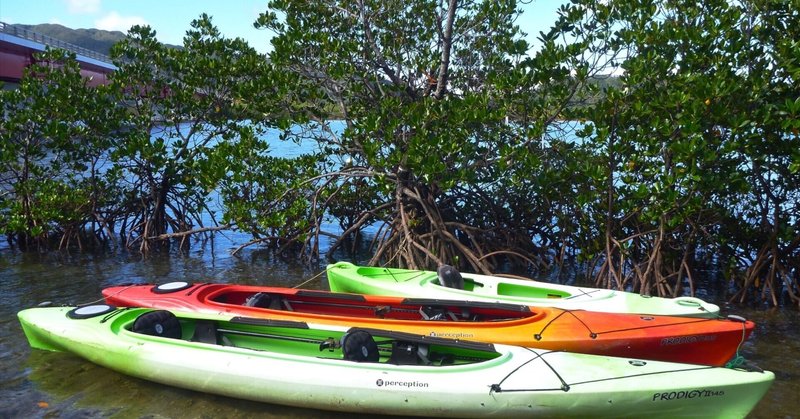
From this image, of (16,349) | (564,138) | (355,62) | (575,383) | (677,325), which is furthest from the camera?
(355,62)

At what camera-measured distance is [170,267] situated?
1203cm

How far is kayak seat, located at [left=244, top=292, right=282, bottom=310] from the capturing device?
769cm

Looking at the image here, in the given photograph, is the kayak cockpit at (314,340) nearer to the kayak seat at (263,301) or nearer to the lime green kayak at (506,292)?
the kayak seat at (263,301)

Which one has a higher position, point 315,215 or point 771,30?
point 771,30

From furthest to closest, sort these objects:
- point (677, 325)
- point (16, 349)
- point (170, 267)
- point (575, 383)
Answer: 1. point (170, 267)
2. point (16, 349)
3. point (677, 325)
4. point (575, 383)

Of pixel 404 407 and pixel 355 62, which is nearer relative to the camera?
pixel 404 407

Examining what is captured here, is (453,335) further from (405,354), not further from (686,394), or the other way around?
(686,394)

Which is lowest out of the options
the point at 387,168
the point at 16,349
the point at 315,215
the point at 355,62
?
the point at 16,349

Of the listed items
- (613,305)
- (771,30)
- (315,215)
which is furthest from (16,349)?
(771,30)

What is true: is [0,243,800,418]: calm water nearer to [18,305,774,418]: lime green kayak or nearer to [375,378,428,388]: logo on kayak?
[18,305,774,418]: lime green kayak

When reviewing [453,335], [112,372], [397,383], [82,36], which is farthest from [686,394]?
[82,36]

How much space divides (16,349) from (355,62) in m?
6.52

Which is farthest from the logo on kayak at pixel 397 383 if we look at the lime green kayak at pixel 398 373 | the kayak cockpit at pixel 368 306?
the kayak cockpit at pixel 368 306

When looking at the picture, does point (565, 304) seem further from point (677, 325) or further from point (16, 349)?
point (16, 349)
